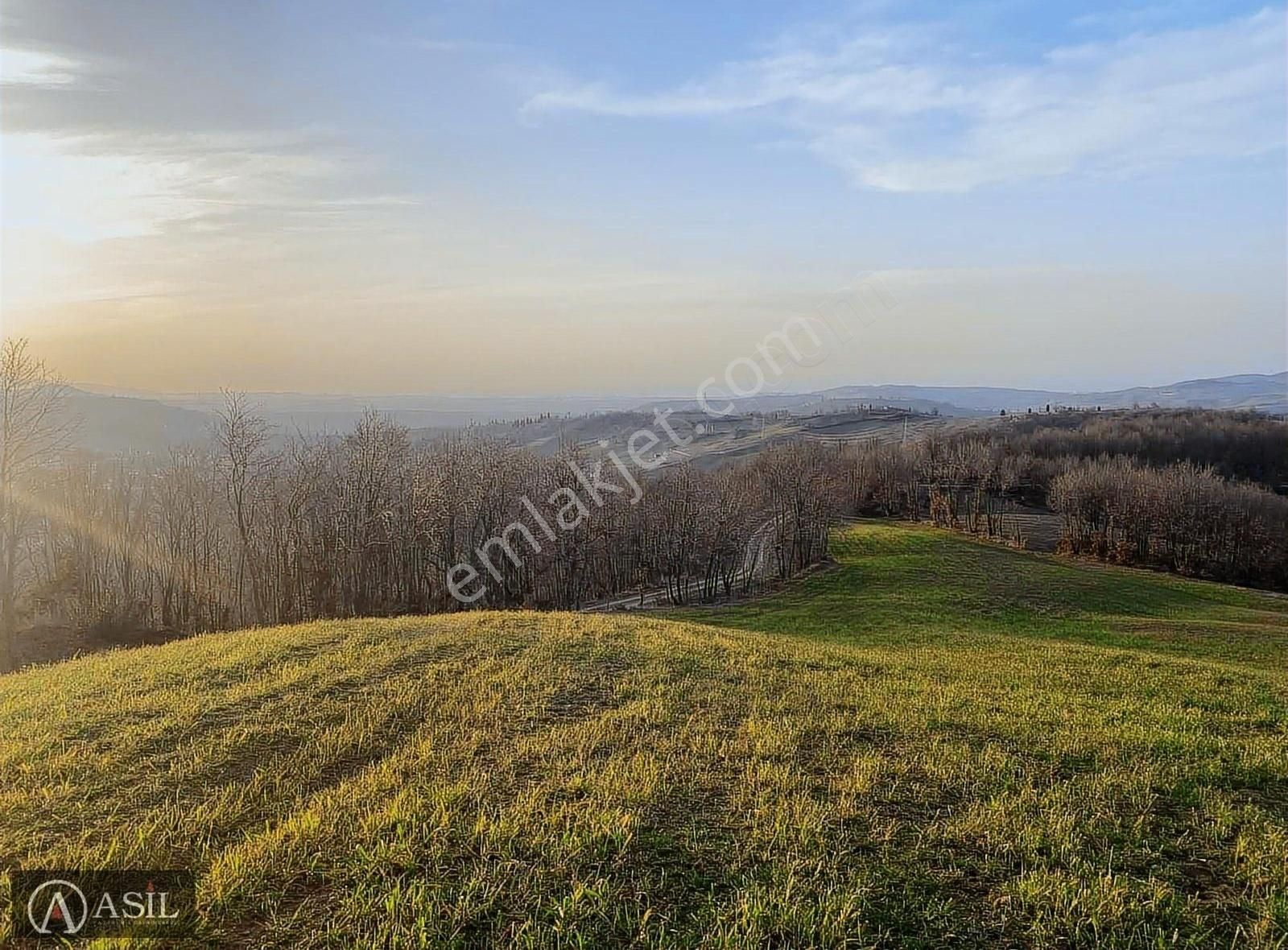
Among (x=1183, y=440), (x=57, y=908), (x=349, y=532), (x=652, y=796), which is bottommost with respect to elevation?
A: (x=349, y=532)

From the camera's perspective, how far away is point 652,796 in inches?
288

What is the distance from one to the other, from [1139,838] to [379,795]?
7.59m

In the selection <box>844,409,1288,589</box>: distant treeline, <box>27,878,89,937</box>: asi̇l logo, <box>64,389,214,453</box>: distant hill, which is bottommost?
<box>844,409,1288,589</box>: distant treeline

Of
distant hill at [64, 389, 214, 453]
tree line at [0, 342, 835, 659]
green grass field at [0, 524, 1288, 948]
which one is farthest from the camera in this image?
distant hill at [64, 389, 214, 453]

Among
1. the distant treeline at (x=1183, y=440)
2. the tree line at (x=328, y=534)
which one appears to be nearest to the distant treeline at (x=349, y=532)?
the tree line at (x=328, y=534)

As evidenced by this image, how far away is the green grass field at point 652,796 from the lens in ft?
17.6

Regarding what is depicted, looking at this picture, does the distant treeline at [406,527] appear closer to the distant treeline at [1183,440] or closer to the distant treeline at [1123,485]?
the distant treeline at [1123,485]

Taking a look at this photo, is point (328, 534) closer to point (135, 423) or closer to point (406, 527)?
point (406, 527)

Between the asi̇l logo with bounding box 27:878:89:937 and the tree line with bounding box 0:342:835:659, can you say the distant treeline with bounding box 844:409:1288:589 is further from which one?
the asi̇l logo with bounding box 27:878:89:937

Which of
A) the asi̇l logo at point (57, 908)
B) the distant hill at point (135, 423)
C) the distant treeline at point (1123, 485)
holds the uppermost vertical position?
the distant hill at point (135, 423)

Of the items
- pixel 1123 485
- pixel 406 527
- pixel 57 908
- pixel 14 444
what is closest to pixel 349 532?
pixel 406 527

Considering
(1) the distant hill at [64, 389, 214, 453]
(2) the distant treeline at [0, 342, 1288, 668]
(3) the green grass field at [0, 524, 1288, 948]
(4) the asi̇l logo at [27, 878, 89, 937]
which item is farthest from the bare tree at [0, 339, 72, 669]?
(1) the distant hill at [64, 389, 214, 453]

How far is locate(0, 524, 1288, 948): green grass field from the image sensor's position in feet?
17.6

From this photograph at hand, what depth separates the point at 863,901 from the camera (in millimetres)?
5488
